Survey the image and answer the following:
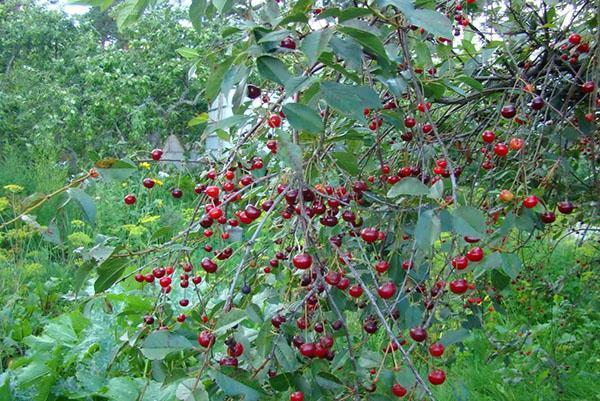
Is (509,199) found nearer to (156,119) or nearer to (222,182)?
(222,182)

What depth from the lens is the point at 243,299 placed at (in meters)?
0.96

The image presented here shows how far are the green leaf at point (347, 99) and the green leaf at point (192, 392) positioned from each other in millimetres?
322

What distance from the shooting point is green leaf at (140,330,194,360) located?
2.20 ft

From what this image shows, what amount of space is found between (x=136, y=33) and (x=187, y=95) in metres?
1.02

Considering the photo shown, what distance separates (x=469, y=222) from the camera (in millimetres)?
658

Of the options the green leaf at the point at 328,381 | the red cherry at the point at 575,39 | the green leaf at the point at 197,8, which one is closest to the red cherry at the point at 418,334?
the green leaf at the point at 328,381

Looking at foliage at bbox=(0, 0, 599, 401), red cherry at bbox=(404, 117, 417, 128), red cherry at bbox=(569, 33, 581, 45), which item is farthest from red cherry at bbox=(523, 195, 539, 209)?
red cherry at bbox=(569, 33, 581, 45)

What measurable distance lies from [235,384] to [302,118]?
11.3 inches

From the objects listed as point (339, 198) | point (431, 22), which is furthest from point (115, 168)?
point (431, 22)

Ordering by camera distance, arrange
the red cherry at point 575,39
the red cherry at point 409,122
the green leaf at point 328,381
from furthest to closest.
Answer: the red cherry at point 575,39, the red cherry at point 409,122, the green leaf at point 328,381

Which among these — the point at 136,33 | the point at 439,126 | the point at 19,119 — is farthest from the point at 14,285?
the point at 136,33

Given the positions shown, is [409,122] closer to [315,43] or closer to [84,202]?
[315,43]

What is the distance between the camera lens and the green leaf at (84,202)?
0.75 m

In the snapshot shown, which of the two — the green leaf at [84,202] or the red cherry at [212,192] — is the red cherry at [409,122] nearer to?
the red cherry at [212,192]
